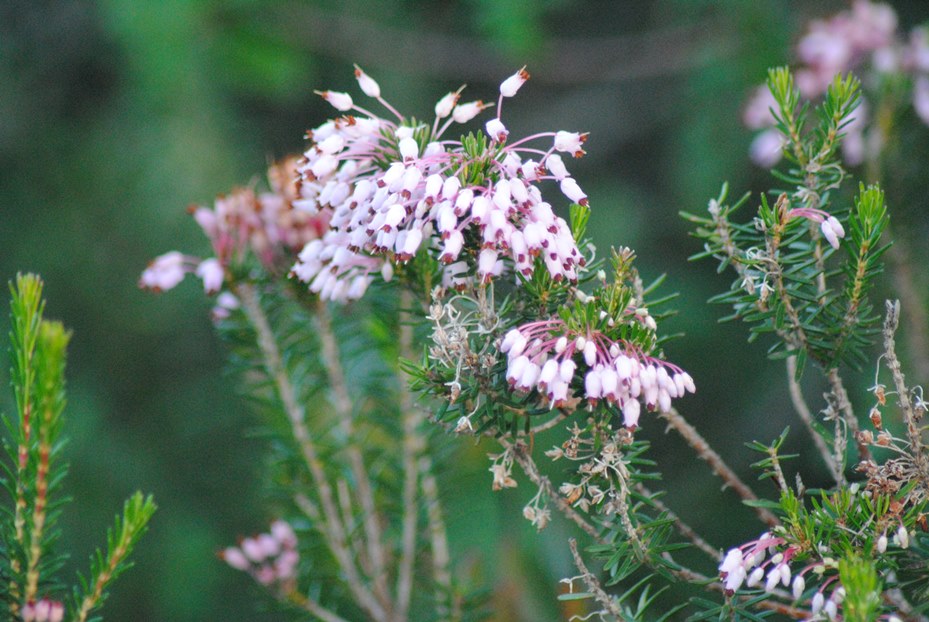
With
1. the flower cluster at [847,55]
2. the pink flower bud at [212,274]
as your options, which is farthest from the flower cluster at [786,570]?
the flower cluster at [847,55]

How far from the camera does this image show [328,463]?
4.41 feet

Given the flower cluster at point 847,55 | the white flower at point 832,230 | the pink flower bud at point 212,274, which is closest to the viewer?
the white flower at point 832,230

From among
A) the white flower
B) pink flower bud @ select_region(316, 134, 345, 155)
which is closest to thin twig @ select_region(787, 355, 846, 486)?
the white flower

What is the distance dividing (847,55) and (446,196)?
1408 mm

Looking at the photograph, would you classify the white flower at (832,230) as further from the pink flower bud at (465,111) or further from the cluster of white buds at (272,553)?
the cluster of white buds at (272,553)

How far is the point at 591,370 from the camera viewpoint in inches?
31.3

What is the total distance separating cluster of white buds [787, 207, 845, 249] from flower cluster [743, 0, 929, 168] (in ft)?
2.89

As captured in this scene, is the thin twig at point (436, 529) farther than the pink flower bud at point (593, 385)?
Yes

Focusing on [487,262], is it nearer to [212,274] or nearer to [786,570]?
[786,570]

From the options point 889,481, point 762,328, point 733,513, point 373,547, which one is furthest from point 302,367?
point 733,513

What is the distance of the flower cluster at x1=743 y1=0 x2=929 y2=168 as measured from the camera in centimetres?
171

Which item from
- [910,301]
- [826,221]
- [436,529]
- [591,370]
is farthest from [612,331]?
[910,301]

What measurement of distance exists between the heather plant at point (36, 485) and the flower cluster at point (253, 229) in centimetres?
35

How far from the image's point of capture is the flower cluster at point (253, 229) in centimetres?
123
